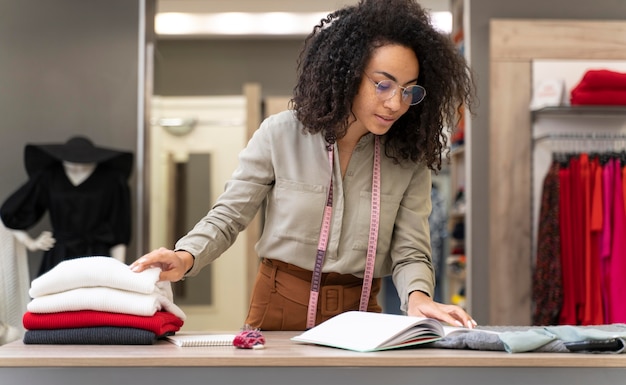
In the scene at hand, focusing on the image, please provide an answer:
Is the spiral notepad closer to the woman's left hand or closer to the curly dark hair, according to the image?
the woman's left hand

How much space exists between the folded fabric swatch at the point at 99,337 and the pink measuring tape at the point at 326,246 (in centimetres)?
58

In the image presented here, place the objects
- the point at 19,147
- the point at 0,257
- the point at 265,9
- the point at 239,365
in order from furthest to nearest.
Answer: the point at 265,9 → the point at 19,147 → the point at 0,257 → the point at 239,365

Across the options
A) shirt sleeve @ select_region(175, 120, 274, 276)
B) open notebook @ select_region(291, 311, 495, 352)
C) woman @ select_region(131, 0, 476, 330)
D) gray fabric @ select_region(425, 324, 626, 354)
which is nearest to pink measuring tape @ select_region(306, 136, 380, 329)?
woman @ select_region(131, 0, 476, 330)

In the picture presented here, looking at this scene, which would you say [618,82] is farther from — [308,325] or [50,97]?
[50,97]

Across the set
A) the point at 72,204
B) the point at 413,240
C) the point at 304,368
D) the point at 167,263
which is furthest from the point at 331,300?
the point at 72,204

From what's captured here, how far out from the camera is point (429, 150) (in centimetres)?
219

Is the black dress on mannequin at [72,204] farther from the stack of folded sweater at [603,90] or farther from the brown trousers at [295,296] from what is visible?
the stack of folded sweater at [603,90]

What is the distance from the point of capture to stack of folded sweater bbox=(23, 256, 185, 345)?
5.50 feet

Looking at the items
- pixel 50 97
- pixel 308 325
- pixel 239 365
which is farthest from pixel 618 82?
pixel 239 365

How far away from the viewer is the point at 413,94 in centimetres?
202

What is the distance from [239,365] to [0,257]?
2.97 meters

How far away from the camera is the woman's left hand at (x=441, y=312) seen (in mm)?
1812

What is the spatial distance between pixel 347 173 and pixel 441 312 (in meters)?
0.53

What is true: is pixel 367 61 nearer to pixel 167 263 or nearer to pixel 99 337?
pixel 167 263
